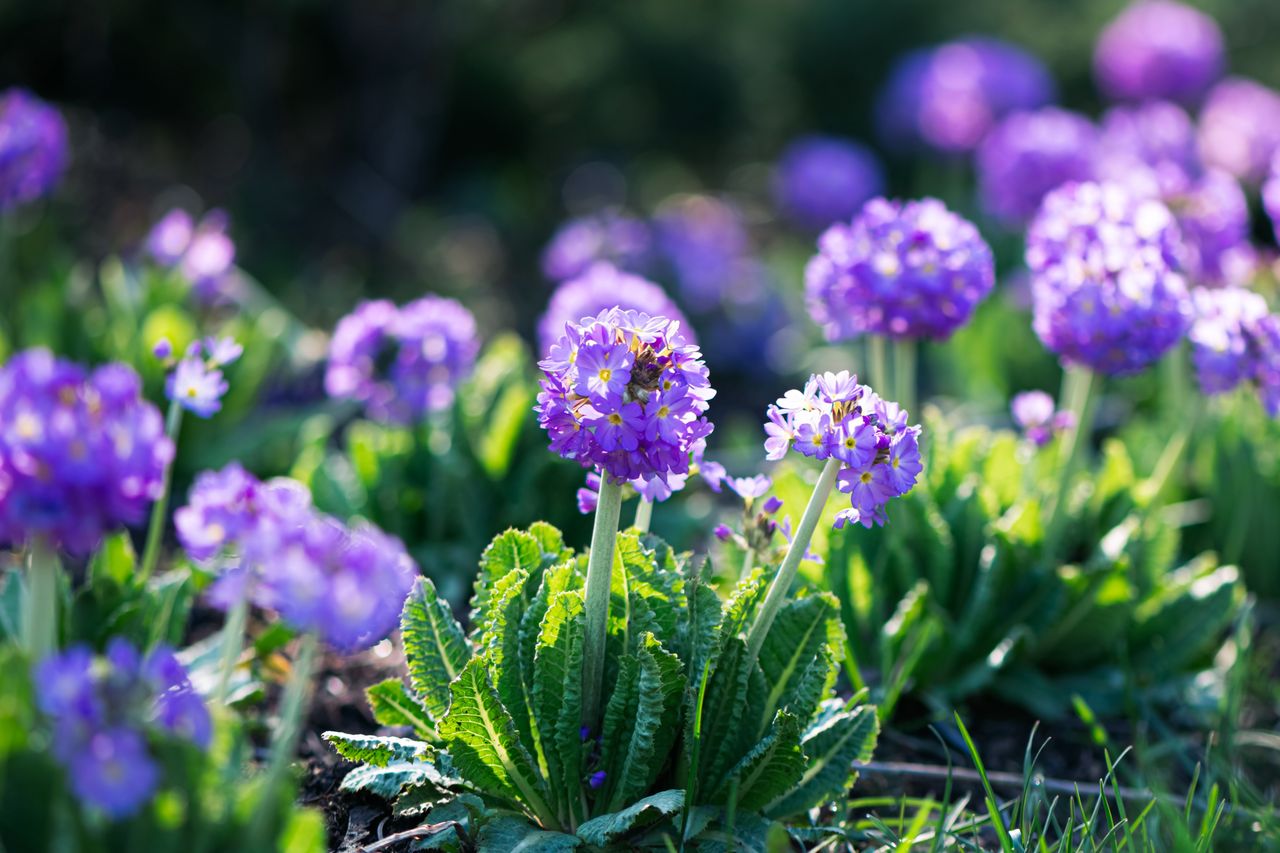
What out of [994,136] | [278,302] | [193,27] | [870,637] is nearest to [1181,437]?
[870,637]

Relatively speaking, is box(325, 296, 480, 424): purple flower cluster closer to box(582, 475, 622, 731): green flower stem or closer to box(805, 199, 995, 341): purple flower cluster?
box(805, 199, 995, 341): purple flower cluster

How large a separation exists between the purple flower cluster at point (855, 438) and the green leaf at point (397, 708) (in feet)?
2.88

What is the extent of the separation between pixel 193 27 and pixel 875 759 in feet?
17.5

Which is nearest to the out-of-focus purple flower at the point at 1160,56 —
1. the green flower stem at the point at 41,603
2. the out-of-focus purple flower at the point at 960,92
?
the out-of-focus purple flower at the point at 960,92

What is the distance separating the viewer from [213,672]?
9.36 ft

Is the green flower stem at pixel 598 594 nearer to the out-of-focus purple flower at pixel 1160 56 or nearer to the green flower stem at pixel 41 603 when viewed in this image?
the green flower stem at pixel 41 603

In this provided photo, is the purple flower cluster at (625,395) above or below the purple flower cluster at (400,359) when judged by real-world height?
above

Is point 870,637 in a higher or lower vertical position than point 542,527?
lower

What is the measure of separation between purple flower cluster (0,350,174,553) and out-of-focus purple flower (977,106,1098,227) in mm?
4689

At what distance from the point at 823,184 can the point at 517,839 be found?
5.53m

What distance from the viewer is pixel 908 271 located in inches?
117

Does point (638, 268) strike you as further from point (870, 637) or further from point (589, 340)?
point (589, 340)

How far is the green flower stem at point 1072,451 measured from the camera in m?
3.14

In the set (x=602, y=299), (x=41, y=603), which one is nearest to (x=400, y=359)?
(x=602, y=299)
